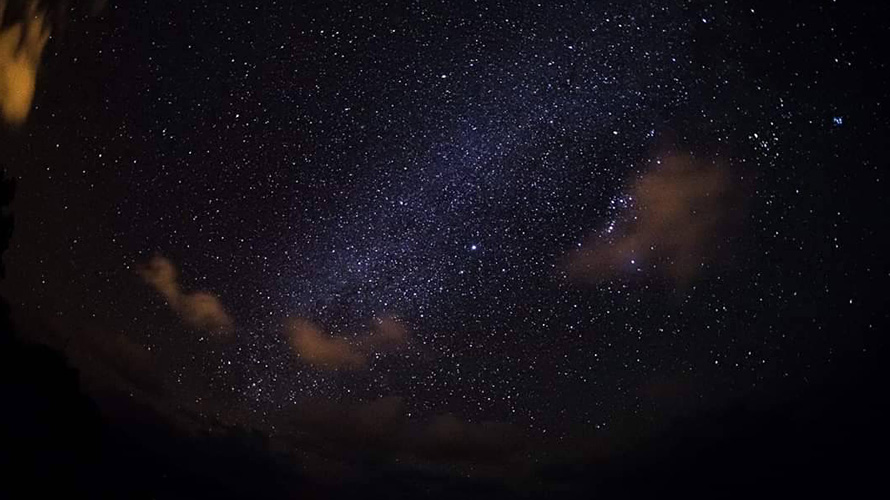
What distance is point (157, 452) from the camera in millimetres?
84875

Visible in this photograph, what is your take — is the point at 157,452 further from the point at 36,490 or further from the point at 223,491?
the point at 36,490

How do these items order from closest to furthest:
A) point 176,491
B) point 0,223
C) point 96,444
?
point 0,223, point 96,444, point 176,491

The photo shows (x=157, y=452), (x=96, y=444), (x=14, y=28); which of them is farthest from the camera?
(x=157, y=452)

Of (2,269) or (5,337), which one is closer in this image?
(2,269)

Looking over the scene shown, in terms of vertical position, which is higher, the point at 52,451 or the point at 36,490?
the point at 52,451

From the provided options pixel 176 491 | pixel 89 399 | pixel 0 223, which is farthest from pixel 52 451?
pixel 176 491

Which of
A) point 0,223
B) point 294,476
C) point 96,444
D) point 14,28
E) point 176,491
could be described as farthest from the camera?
point 294,476

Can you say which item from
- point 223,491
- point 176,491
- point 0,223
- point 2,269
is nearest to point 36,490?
point 2,269

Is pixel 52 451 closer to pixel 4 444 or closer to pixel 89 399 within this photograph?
pixel 4 444

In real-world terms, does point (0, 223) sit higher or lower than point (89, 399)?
higher

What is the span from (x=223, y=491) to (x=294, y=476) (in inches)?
687

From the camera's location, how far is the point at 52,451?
1076 centimetres

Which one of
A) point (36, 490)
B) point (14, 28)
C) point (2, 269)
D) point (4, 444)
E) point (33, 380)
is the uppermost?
point (14, 28)

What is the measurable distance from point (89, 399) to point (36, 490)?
10.2 ft
